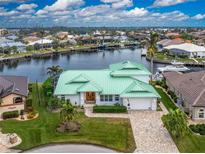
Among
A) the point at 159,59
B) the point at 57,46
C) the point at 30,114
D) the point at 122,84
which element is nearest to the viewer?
the point at 30,114

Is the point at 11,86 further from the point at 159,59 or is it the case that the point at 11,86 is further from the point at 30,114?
the point at 159,59

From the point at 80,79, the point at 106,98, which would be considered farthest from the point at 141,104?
the point at 80,79

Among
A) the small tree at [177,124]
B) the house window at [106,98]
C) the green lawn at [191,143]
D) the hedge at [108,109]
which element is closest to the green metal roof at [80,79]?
the house window at [106,98]

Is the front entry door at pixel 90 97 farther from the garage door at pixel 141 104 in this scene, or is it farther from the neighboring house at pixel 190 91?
the neighboring house at pixel 190 91

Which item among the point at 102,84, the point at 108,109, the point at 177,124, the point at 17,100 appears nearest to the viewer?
the point at 177,124

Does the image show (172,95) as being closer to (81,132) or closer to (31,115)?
(81,132)

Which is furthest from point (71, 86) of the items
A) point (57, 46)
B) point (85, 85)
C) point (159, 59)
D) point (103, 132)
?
point (57, 46)
